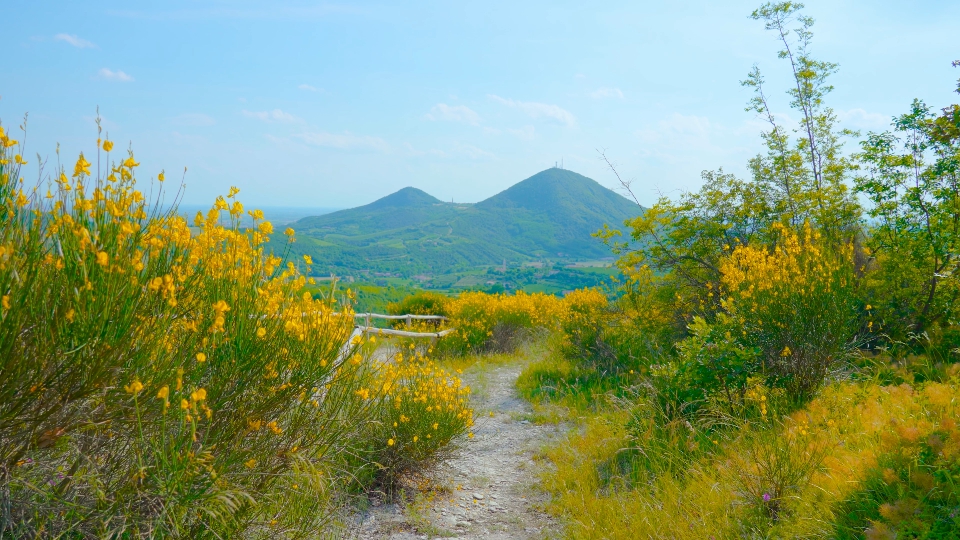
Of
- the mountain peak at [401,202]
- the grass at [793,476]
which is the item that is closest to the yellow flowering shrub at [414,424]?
the grass at [793,476]

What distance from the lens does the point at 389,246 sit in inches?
4751

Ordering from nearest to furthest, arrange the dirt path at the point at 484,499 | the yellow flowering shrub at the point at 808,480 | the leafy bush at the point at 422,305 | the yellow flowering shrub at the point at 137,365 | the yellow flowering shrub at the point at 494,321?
the yellow flowering shrub at the point at 137,365 < the yellow flowering shrub at the point at 808,480 < the dirt path at the point at 484,499 < the yellow flowering shrub at the point at 494,321 < the leafy bush at the point at 422,305

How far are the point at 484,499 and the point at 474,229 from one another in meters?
142

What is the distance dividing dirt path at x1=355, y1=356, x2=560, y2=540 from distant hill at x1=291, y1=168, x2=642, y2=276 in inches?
3090

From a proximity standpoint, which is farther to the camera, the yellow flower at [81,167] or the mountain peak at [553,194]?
the mountain peak at [553,194]

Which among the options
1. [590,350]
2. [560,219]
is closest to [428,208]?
[560,219]

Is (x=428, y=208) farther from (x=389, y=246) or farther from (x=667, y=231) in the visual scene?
(x=667, y=231)

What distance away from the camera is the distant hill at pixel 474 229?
107750 millimetres

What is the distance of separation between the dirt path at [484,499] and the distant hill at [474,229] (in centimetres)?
7849

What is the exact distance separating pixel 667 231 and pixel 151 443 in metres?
6.40

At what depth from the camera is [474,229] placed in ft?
479

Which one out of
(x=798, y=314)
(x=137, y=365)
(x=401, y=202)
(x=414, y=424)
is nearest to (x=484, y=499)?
(x=414, y=424)

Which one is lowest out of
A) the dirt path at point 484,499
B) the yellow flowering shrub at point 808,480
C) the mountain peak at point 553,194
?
the dirt path at point 484,499

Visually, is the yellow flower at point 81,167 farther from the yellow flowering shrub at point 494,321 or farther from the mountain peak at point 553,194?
the mountain peak at point 553,194
